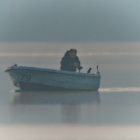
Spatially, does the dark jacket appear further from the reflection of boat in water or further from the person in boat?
the reflection of boat in water

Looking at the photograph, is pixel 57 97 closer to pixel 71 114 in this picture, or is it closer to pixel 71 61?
pixel 71 61

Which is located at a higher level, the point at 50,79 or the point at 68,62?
the point at 68,62

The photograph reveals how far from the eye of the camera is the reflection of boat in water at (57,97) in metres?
21.6

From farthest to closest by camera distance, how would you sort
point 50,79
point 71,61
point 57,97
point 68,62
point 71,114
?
point 50,79 → point 57,97 → point 68,62 → point 71,61 → point 71,114

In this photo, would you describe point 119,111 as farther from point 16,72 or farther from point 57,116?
point 16,72

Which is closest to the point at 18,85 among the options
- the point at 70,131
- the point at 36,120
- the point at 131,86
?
the point at 131,86

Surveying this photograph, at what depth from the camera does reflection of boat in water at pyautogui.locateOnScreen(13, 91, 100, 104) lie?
70.9 feet

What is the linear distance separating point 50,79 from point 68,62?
0.83 meters

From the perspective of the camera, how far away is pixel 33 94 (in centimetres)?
2353

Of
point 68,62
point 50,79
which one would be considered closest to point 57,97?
point 50,79

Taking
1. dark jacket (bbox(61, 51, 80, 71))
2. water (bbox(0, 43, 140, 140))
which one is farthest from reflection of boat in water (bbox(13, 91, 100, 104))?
dark jacket (bbox(61, 51, 80, 71))

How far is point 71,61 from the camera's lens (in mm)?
22438

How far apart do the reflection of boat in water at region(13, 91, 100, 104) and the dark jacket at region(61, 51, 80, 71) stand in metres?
0.74

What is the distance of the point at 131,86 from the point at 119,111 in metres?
9.70
